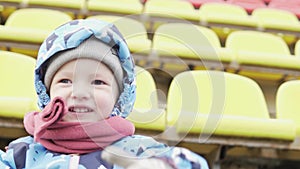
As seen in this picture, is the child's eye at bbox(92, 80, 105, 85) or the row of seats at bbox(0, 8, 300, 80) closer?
the child's eye at bbox(92, 80, 105, 85)

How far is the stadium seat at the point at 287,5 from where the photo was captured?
2057 millimetres

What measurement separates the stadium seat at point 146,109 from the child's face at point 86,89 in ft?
0.12

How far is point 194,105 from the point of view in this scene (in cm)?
40

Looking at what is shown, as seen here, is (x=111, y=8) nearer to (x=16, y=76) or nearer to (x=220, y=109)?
(x=16, y=76)

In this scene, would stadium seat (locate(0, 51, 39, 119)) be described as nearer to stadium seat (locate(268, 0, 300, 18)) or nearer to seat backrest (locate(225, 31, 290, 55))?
seat backrest (locate(225, 31, 290, 55))

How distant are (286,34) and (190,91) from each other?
1.24 metres

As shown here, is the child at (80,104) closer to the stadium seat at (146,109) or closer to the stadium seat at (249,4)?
the stadium seat at (146,109)

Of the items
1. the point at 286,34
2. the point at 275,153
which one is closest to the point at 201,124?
the point at 275,153

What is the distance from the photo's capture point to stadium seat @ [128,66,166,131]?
489 mm

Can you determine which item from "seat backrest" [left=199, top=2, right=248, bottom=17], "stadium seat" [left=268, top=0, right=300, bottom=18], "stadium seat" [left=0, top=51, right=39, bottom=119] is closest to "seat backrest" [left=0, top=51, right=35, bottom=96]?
"stadium seat" [left=0, top=51, right=39, bottom=119]

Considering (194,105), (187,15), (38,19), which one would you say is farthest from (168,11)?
(194,105)

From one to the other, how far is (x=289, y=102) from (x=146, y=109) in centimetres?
51

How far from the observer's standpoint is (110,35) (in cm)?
53

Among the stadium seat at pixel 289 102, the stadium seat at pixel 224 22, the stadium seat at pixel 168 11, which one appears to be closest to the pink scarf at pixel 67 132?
the stadium seat at pixel 289 102
